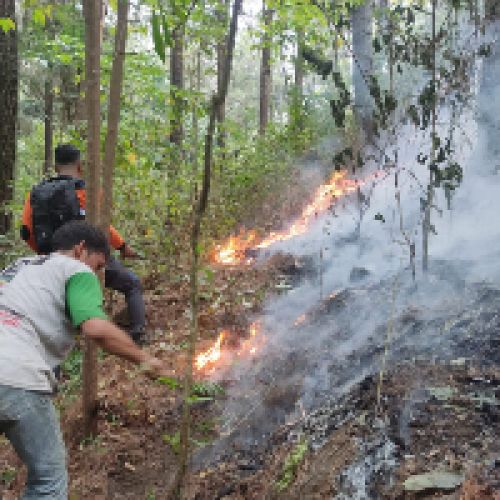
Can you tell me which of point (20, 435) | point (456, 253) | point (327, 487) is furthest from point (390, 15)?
point (20, 435)

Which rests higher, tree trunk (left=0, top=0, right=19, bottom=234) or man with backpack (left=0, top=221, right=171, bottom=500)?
tree trunk (left=0, top=0, right=19, bottom=234)

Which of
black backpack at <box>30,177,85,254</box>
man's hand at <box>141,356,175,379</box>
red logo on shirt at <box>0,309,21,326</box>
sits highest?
black backpack at <box>30,177,85,254</box>

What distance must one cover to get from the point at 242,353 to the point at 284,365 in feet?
2.20

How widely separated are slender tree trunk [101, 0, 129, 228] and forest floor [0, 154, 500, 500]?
181 cm

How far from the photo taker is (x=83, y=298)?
9.37ft

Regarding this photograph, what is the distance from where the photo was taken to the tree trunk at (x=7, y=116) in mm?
7871

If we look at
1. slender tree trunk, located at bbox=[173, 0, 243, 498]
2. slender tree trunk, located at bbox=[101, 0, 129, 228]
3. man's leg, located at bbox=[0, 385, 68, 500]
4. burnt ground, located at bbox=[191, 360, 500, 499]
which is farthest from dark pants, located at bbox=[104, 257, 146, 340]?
slender tree trunk, located at bbox=[173, 0, 243, 498]

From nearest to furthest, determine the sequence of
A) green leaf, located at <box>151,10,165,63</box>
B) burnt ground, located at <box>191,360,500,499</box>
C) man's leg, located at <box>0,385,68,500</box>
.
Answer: green leaf, located at <box>151,10,165,63</box>, man's leg, located at <box>0,385,68,500</box>, burnt ground, located at <box>191,360,500,499</box>

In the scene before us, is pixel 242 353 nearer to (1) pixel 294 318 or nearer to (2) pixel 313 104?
(1) pixel 294 318

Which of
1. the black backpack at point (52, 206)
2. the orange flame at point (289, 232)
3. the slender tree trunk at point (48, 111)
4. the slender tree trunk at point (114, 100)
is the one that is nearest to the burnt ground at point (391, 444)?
the slender tree trunk at point (114, 100)

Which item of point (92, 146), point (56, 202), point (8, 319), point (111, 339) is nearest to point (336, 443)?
point (111, 339)

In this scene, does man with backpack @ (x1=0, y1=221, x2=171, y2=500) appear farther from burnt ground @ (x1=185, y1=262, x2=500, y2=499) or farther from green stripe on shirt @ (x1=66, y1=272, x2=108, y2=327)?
burnt ground @ (x1=185, y1=262, x2=500, y2=499)

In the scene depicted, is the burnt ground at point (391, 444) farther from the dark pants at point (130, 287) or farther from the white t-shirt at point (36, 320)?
the dark pants at point (130, 287)

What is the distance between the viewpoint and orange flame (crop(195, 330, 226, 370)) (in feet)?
18.5
